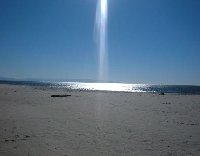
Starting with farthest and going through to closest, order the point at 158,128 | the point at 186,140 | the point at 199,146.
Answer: the point at 158,128 → the point at 186,140 → the point at 199,146

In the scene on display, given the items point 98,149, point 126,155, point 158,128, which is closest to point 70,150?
point 98,149

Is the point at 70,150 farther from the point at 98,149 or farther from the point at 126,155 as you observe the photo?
the point at 126,155

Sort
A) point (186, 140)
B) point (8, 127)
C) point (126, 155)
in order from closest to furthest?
point (126, 155) → point (186, 140) → point (8, 127)

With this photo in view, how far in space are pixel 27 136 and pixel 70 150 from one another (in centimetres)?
318

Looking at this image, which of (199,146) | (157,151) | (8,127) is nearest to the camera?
(157,151)

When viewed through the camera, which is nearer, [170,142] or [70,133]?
[170,142]

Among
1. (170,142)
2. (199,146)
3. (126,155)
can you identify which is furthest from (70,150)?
(199,146)

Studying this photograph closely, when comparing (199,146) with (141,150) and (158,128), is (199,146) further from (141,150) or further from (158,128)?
(158,128)

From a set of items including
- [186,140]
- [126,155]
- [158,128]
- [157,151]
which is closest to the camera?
[126,155]

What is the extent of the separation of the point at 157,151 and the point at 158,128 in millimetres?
5700

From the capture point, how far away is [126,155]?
33.7 ft

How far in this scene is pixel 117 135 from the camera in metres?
13.8

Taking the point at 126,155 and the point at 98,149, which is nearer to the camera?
the point at 126,155

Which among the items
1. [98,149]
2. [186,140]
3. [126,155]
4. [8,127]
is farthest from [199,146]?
[8,127]
